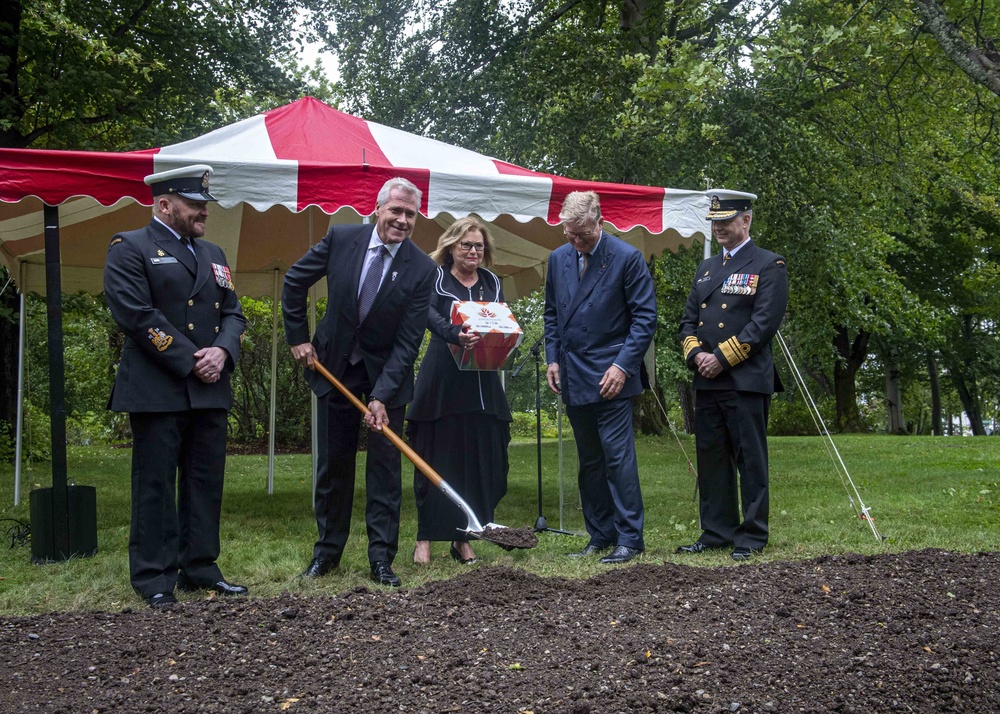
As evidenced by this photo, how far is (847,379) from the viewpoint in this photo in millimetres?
24141

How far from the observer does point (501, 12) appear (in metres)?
14.2

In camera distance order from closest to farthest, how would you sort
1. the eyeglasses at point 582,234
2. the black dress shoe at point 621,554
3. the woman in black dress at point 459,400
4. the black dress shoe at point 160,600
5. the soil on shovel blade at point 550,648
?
the soil on shovel blade at point 550,648, the black dress shoe at point 160,600, the black dress shoe at point 621,554, the eyeglasses at point 582,234, the woman in black dress at point 459,400

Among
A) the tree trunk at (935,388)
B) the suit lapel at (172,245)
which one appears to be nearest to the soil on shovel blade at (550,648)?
the suit lapel at (172,245)

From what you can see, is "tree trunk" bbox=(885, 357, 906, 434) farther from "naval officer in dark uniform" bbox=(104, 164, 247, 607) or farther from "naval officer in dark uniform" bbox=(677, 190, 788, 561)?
"naval officer in dark uniform" bbox=(104, 164, 247, 607)

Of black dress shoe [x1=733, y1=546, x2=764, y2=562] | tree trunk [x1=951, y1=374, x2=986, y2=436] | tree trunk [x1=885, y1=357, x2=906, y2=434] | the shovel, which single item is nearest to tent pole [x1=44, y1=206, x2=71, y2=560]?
the shovel

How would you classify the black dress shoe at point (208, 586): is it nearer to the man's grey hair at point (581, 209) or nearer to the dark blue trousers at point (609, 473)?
the dark blue trousers at point (609, 473)

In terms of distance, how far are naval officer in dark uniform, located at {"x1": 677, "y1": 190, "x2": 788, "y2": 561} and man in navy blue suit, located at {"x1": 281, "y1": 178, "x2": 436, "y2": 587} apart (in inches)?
64.5

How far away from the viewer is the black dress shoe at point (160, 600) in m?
3.95

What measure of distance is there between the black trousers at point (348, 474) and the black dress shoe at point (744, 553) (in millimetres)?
1755

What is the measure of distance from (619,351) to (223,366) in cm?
206

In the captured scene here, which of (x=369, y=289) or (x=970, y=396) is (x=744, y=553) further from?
(x=970, y=396)

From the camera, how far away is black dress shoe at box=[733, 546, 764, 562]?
193 inches

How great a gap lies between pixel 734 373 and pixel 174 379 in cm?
283

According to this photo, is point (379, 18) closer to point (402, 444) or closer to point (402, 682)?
point (402, 444)
